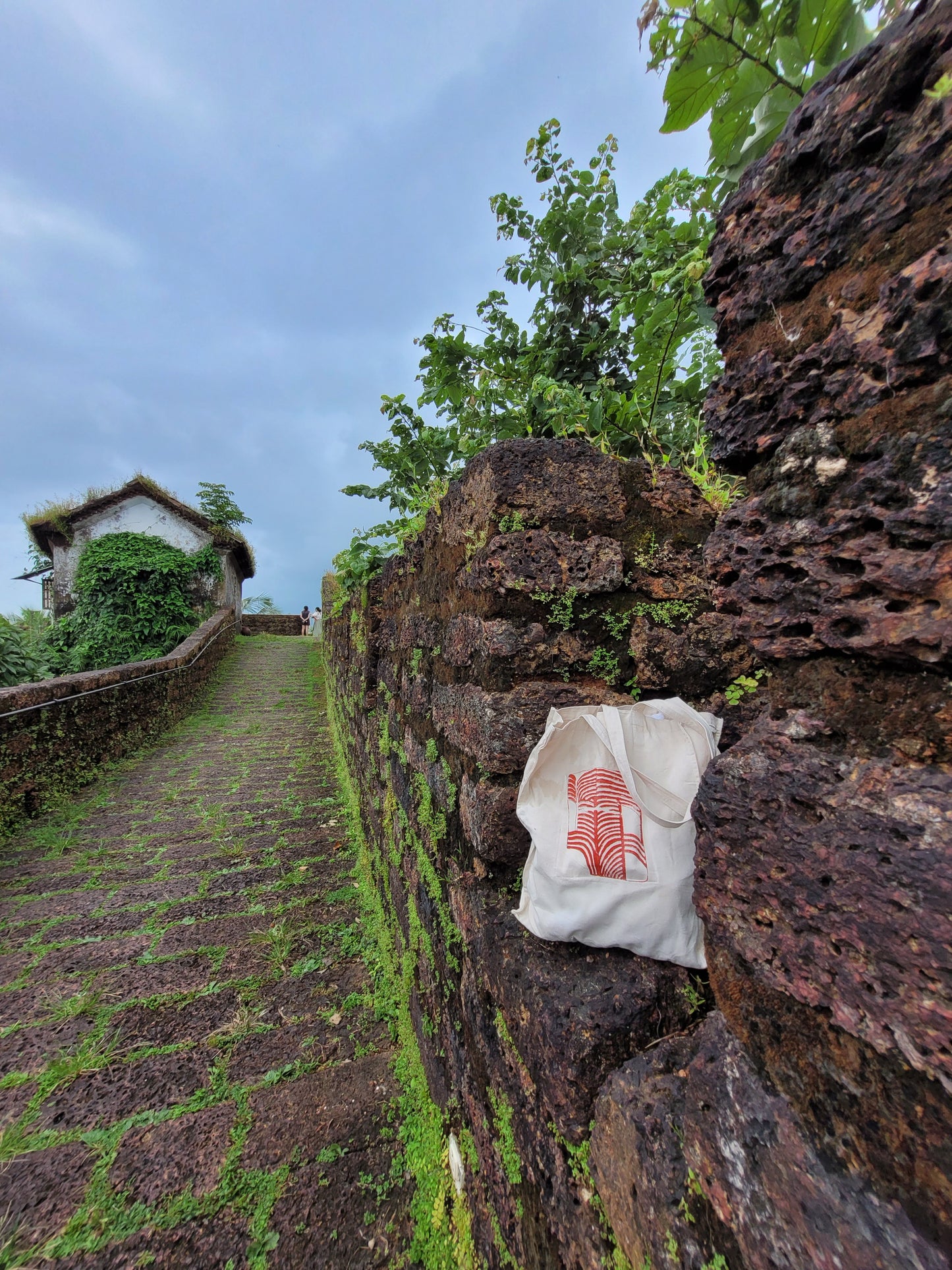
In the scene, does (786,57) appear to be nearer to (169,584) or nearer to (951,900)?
(951,900)

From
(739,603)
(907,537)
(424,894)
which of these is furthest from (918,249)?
(424,894)

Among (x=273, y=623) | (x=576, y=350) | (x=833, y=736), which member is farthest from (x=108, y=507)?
(x=833, y=736)

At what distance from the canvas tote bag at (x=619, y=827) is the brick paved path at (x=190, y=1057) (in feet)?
3.63

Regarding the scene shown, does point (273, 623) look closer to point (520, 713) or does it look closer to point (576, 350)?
point (576, 350)

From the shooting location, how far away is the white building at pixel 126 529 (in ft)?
37.2

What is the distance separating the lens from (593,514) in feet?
4.10

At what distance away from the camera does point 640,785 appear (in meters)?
0.95

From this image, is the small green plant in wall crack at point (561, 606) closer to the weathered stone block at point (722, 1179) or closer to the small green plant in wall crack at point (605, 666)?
the small green plant in wall crack at point (605, 666)

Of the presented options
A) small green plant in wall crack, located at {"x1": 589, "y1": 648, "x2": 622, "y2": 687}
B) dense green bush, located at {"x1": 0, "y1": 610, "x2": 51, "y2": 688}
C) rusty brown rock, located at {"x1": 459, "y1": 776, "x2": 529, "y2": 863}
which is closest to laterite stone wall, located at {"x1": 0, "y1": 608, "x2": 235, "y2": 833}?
dense green bush, located at {"x1": 0, "y1": 610, "x2": 51, "y2": 688}

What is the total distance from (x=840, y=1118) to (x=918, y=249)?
0.85 metres

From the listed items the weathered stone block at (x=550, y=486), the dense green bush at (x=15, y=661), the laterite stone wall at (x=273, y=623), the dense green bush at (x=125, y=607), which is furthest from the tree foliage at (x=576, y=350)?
the laterite stone wall at (x=273, y=623)

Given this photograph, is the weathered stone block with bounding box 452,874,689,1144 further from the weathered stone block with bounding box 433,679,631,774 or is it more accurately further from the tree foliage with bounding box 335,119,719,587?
the tree foliage with bounding box 335,119,719,587

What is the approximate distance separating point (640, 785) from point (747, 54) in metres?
1.14

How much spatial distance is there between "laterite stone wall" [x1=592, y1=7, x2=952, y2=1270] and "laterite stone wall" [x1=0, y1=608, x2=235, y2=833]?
4.64 metres
